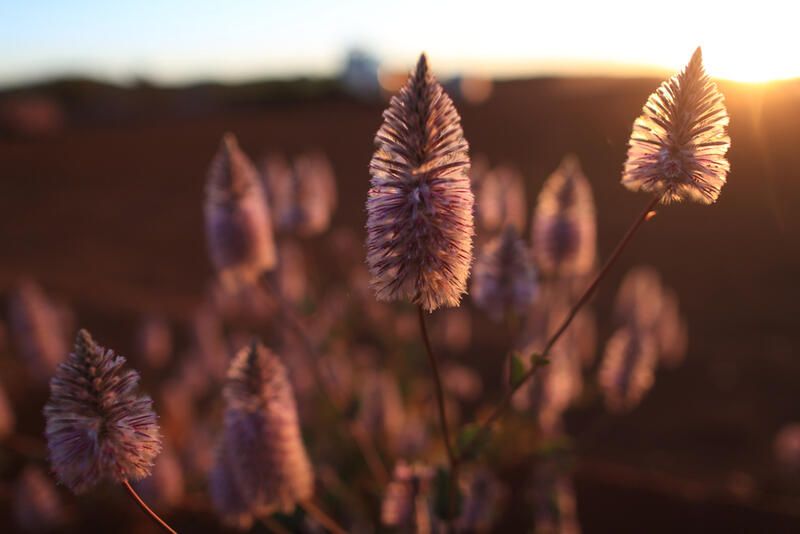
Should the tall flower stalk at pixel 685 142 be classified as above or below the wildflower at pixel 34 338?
above

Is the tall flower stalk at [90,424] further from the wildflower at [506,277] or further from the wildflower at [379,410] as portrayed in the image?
the wildflower at [379,410]

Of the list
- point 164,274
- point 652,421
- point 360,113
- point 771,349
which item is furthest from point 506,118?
point 652,421

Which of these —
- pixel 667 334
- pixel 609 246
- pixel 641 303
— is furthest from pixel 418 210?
pixel 609 246

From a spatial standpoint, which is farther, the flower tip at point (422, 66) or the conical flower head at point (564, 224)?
the conical flower head at point (564, 224)

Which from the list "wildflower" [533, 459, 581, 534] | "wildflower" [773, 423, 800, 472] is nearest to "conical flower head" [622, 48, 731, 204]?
"wildflower" [533, 459, 581, 534]

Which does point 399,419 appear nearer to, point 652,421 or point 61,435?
point 61,435

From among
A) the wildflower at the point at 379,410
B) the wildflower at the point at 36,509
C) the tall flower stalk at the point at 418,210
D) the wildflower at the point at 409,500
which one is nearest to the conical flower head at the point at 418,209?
the tall flower stalk at the point at 418,210

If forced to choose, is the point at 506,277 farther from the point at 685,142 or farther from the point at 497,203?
the point at 497,203

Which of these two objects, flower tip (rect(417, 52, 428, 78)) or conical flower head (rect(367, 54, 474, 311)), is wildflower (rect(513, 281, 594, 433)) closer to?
conical flower head (rect(367, 54, 474, 311))
